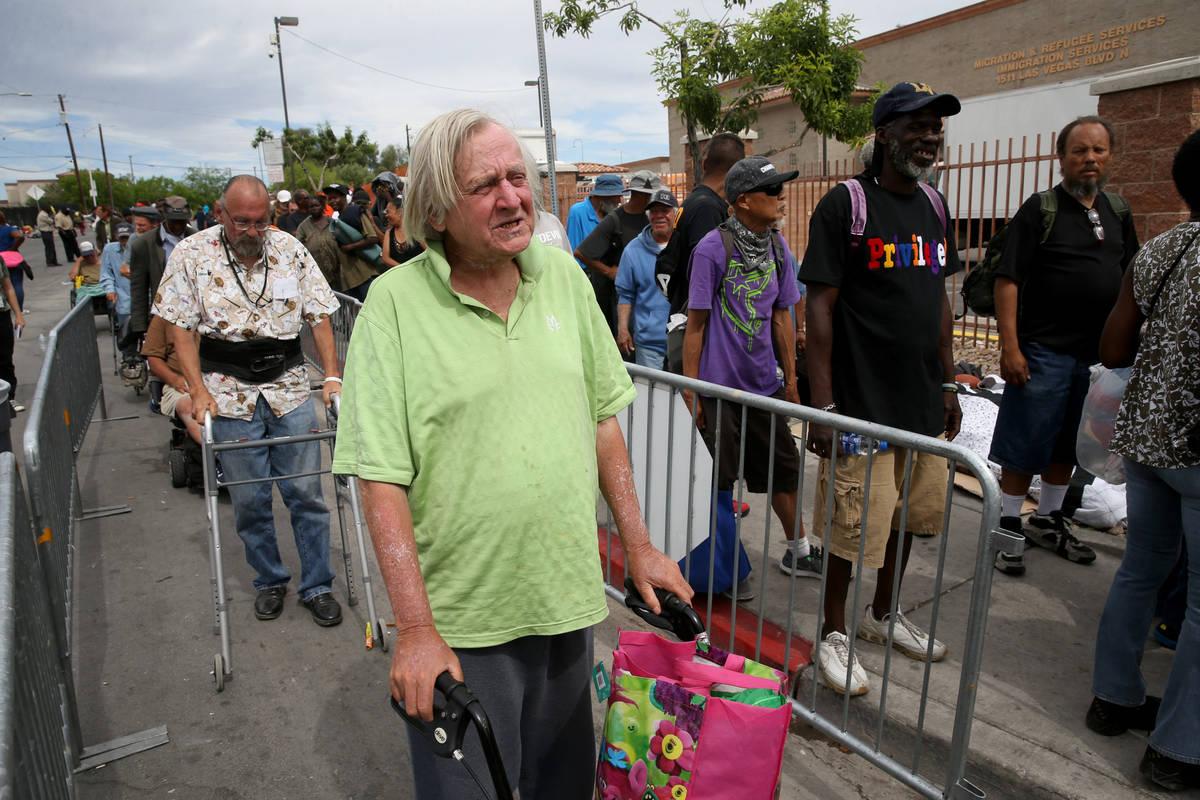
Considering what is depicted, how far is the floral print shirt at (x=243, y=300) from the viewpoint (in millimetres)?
3779

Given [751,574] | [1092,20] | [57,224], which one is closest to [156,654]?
[751,574]

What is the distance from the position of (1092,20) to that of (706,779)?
29087 millimetres

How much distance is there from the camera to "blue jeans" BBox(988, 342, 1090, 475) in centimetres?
401

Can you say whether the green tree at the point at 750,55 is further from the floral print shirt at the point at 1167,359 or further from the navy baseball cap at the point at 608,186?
the floral print shirt at the point at 1167,359

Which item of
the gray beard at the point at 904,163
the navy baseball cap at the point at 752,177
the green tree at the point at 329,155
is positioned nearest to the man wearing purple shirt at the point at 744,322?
the navy baseball cap at the point at 752,177

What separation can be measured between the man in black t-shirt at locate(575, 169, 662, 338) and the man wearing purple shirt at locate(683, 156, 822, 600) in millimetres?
2590

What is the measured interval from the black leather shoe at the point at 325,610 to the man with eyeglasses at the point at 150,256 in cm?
430

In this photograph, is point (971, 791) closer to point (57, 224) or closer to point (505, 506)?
point (505, 506)

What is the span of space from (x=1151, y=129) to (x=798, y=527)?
5.86m

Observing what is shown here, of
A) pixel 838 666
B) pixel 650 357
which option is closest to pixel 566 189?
pixel 650 357

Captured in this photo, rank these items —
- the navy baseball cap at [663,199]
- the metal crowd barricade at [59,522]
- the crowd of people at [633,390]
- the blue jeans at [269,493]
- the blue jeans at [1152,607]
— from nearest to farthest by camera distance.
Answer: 1. the crowd of people at [633,390]
2. the blue jeans at [1152,607]
3. the metal crowd barricade at [59,522]
4. the blue jeans at [269,493]
5. the navy baseball cap at [663,199]

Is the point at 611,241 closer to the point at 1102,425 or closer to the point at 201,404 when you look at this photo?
the point at 201,404

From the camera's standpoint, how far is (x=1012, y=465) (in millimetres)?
4199

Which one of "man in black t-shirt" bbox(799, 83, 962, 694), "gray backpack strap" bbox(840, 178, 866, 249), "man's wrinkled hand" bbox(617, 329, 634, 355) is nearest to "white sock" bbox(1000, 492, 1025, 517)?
"man in black t-shirt" bbox(799, 83, 962, 694)
